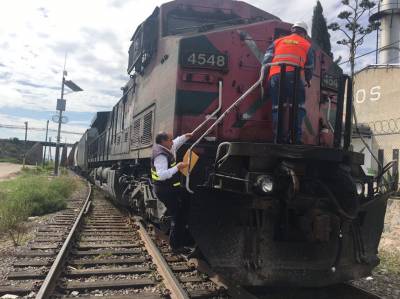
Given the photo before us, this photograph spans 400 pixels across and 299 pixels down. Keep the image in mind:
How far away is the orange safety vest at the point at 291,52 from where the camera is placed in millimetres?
4512

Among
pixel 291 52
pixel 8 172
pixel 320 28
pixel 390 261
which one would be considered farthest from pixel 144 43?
pixel 8 172

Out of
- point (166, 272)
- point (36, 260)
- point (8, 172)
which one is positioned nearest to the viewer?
point (166, 272)

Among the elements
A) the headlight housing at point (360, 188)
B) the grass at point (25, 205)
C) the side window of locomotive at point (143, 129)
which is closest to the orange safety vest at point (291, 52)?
the headlight housing at point (360, 188)

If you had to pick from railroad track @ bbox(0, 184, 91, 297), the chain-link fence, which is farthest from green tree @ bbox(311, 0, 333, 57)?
railroad track @ bbox(0, 184, 91, 297)

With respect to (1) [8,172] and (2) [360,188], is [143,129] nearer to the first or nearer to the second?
(2) [360,188]

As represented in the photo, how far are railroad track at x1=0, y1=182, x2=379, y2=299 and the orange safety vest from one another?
7.70 feet

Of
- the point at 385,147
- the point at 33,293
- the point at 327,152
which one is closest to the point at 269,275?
the point at 327,152

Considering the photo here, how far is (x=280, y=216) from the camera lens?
424 cm

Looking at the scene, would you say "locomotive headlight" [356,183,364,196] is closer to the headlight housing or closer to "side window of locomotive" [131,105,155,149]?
the headlight housing

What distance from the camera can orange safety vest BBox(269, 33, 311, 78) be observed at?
14.8ft

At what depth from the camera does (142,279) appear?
496 centimetres

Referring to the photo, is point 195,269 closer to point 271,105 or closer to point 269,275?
point 269,275

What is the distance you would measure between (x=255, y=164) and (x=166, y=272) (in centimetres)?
175

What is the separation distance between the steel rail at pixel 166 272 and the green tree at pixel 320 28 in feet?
68.0
